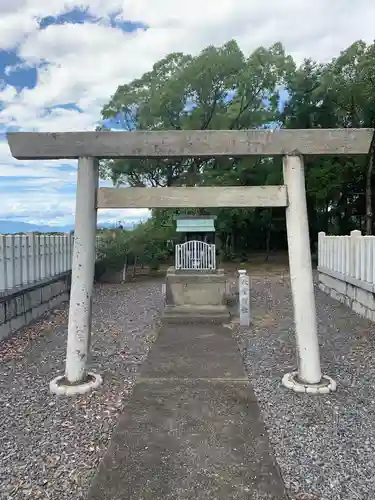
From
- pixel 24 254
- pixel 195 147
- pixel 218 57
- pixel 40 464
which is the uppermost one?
pixel 218 57

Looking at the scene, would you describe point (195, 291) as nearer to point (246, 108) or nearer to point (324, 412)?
point (324, 412)

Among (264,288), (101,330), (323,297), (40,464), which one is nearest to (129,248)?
(264,288)

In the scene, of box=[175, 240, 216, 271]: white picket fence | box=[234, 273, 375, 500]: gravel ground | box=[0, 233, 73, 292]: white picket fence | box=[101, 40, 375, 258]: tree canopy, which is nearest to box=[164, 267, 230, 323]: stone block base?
box=[175, 240, 216, 271]: white picket fence

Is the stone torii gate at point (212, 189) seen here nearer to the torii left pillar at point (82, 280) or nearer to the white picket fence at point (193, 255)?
the torii left pillar at point (82, 280)

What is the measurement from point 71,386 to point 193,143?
2.67 meters

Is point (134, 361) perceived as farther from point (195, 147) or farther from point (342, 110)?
point (342, 110)

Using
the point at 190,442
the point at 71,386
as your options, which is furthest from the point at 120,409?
the point at 190,442

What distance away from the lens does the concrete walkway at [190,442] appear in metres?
2.58

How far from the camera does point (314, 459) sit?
2918 millimetres

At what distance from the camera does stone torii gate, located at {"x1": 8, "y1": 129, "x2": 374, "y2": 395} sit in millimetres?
4312

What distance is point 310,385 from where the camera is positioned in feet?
13.9

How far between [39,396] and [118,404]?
839mm

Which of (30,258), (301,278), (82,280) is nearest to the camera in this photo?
(301,278)

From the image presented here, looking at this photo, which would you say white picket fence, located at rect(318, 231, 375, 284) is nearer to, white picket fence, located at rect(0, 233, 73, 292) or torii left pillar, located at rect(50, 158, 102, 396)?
torii left pillar, located at rect(50, 158, 102, 396)
